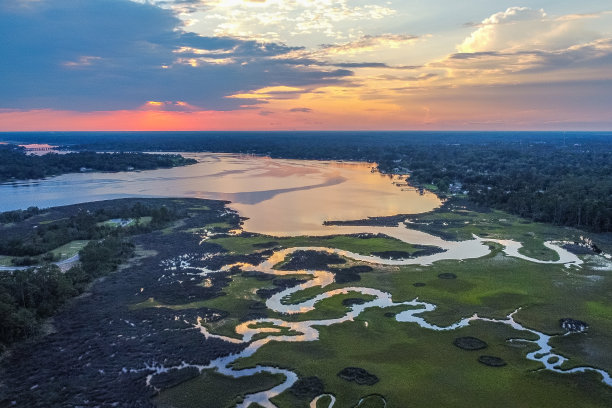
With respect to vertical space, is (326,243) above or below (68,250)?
below

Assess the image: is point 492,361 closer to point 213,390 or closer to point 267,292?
point 213,390

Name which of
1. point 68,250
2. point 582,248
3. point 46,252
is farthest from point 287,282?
point 582,248

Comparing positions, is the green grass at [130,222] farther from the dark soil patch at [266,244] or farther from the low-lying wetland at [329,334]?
the dark soil patch at [266,244]

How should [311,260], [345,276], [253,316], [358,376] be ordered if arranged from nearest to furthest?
[358,376] → [253,316] → [345,276] → [311,260]

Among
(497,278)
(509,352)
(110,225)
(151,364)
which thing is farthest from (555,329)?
(110,225)

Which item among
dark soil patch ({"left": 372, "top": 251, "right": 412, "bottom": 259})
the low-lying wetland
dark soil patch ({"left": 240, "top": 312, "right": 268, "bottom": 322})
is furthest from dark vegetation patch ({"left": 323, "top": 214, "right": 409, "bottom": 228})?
dark soil patch ({"left": 240, "top": 312, "right": 268, "bottom": 322})

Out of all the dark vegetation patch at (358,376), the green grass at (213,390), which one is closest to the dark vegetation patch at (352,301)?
the dark vegetation patch at (358,376)
